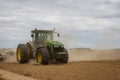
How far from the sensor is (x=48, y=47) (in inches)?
1112

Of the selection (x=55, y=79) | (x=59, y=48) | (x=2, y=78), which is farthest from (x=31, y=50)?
(x=55, y=79)

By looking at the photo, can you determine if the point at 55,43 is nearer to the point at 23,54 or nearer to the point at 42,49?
the point at 42,49

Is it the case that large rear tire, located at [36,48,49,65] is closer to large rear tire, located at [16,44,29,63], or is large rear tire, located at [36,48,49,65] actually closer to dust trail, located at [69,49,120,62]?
large rear tire, located at [16,44,29,63]

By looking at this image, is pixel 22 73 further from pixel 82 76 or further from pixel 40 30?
pixel 40 30

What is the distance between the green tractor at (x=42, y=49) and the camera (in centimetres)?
2710

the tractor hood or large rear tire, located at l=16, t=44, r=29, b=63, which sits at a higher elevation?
the tractor hood

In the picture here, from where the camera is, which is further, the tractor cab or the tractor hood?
the tractor cab

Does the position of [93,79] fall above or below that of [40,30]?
below

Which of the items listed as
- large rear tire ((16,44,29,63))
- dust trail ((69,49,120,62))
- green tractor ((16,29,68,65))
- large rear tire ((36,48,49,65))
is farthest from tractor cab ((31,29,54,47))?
dust trail ((69,49,120,62))

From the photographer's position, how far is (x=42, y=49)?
2681 centimetres

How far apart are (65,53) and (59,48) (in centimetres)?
83

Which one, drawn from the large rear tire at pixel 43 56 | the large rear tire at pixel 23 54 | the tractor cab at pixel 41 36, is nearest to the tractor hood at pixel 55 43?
the tractor cab at pixel 41 36

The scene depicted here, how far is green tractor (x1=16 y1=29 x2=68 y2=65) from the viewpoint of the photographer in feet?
88.9

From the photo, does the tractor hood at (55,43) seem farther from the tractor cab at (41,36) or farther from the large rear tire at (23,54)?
the large rear tire at (23,54)
